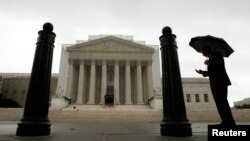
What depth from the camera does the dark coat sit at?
3020 mm

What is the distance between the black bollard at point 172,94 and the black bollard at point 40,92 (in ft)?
8.28

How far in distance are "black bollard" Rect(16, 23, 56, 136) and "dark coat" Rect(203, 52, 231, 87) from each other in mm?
3343

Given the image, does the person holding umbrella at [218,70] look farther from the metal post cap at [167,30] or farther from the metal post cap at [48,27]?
the metal post cap at [48,27]

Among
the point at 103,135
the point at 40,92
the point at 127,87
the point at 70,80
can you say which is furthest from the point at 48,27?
the point at 70,80

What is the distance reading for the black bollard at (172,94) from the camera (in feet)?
12.8

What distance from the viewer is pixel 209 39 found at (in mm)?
3318

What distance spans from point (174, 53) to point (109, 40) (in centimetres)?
4413

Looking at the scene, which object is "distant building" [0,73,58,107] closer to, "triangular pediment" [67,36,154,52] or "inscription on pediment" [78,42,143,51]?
"triangular pediment" [67,36,154,52]

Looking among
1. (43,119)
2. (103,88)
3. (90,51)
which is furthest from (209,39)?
(90,51)

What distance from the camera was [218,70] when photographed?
122 inches

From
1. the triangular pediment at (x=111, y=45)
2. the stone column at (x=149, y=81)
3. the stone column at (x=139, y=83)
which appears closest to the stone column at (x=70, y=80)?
the triangular pediment at (x=111, y=45)

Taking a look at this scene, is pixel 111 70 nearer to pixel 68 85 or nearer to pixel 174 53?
pixel 68 85

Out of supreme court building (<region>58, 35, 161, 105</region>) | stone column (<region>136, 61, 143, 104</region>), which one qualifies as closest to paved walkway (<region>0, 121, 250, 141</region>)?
stone column (<region>136, 61, 143, 104</region>)
